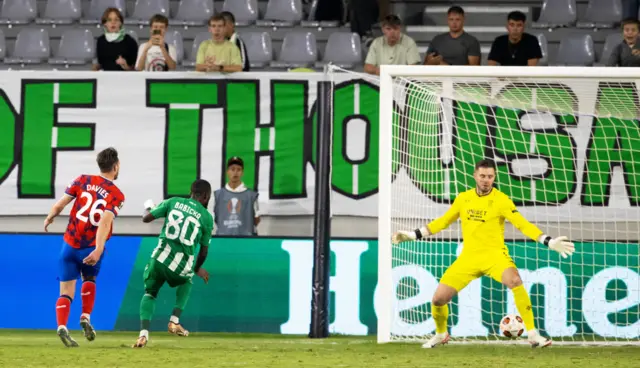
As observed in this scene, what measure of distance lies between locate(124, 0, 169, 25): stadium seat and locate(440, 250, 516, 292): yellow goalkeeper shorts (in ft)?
23.3

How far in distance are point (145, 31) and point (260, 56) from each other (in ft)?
5.28

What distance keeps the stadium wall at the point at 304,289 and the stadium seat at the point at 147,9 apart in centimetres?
447

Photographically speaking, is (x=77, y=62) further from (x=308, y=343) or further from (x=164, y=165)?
(x=308, y=343)

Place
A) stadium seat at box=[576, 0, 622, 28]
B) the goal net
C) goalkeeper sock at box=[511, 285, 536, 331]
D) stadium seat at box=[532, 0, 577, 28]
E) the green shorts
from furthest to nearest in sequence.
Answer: stadium seat at box=[532, 0, 577, 28] < stadium seat at box=[576, 0, 622, 28] < the goal net < the green shorts < goalkeeper sock at box=[511, 285, 536, 331]

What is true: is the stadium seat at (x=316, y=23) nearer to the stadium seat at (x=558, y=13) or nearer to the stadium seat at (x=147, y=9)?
the stadium seat at (x=147, y=9)

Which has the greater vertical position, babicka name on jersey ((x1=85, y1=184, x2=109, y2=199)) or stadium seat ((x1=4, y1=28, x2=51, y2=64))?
stadium seat ((x1=4, y1=28, x2=51, y2=64))

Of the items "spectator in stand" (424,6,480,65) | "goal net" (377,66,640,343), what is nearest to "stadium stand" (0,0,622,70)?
"spectator in stand" (424,6,480,65)

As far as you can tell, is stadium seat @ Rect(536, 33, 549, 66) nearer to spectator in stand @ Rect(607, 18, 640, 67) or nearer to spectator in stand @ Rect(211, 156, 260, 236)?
spectator in stand @ Rect(607, 18, 640, 67)

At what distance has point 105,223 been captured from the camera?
9344 millimetres

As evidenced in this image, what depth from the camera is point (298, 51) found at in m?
14.9

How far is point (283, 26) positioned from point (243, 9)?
60 centimetres

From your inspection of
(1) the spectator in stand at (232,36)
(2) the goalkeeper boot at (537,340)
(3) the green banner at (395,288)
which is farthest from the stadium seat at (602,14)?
(2) the goalkeeper boot at (537,340)

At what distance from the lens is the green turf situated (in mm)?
7812

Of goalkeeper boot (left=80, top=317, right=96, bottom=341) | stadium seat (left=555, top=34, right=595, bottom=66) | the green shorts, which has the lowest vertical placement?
goalkeeper boot (left=80, top=317, right=96, bottom=341)
